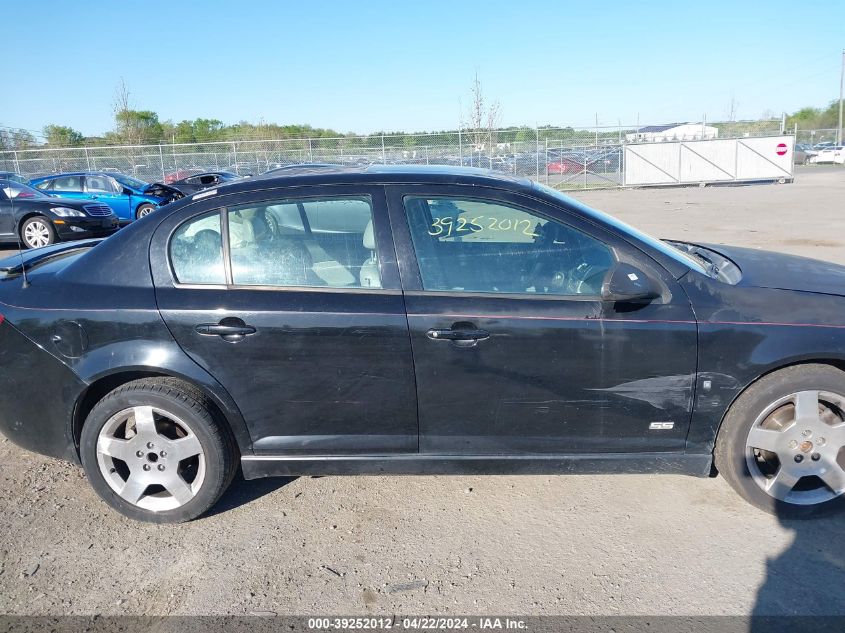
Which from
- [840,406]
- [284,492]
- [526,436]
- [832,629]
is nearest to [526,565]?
[526,436]

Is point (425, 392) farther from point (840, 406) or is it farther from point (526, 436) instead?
point (840, 406)

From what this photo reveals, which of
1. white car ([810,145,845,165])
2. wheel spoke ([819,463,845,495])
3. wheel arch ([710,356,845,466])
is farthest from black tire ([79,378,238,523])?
white car ([810,145,845,165])

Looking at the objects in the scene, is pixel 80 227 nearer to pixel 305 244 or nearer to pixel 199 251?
pixel 199 251

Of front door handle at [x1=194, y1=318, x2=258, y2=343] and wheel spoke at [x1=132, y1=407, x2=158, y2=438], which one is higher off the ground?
front door handle at [x1=194, y1=318, x2=258, y2=343]

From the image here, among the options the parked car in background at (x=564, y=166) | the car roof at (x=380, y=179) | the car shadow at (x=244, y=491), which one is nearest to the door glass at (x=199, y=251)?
the car roof at (x=380, y=179)

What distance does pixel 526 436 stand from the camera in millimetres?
3107

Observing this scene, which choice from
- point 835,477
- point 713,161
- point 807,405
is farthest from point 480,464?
point 713,161

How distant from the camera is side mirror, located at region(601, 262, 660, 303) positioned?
289 cm

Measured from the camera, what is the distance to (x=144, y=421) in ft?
10.2

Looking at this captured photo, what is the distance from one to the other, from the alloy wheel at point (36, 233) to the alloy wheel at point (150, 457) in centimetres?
1047

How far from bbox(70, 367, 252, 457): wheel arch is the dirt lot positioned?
0.45 metres

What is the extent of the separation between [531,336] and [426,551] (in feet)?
3.63

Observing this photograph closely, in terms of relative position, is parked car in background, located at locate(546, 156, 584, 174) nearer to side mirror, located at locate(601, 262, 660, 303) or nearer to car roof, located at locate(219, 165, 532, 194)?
car roof, located at locate(219, 165, 532, 194)

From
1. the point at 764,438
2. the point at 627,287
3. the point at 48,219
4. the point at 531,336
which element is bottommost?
the point at 764,438
